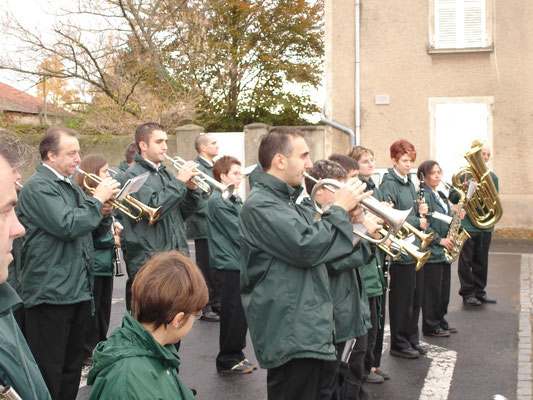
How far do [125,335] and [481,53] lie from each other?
15210 mm

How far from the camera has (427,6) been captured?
15.9 meters

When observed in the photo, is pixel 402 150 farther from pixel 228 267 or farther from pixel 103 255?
pixel 103 255

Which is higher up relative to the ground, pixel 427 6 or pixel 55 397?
pixel 427 6

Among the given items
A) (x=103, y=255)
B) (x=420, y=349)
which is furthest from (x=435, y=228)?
(x=103, y=255)

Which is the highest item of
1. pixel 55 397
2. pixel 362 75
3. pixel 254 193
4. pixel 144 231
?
pixel 362 75

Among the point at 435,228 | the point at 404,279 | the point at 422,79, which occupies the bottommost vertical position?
the point at 404,279

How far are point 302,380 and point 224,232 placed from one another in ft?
9.46

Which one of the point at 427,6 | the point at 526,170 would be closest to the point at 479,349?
the point at 526,170

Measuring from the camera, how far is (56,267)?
448cm

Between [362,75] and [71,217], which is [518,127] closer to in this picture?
[362,75]

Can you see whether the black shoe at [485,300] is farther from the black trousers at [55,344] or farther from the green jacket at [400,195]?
the black trousers at [55,344]

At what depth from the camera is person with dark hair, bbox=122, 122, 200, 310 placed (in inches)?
216

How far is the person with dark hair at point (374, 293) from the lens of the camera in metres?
5.25

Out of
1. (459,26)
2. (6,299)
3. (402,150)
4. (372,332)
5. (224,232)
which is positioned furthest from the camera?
(459,26)
